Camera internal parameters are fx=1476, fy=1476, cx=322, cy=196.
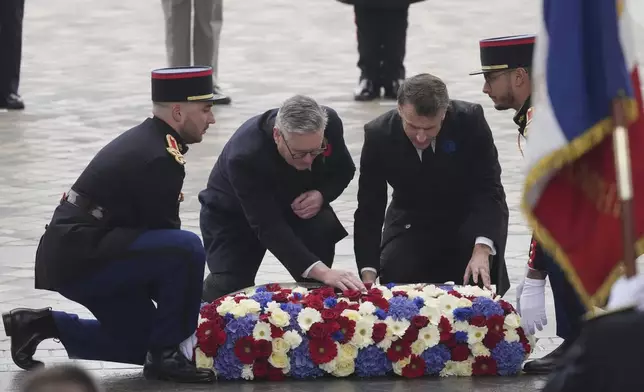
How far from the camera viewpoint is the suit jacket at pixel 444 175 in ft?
21.5

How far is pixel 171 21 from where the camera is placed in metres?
12.5

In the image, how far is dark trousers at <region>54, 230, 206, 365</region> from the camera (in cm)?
583

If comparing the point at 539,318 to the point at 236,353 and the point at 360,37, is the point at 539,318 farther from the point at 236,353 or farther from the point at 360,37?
the point at 360,37

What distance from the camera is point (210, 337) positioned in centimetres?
595

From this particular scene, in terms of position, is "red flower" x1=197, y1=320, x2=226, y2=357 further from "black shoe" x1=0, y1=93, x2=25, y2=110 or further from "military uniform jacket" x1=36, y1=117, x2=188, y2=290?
"black shoe" x1=0, y1=93, x2=25, y2=110

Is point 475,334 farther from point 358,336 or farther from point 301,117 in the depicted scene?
point 301,117

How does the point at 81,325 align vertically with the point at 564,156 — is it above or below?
below

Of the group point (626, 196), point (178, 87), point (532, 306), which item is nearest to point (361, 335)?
point (532, 306)

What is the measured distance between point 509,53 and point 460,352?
51.3 inches

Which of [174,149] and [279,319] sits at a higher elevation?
[174,149]

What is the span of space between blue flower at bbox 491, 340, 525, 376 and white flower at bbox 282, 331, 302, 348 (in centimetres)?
80

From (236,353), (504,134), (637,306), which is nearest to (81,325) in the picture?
(236,353)

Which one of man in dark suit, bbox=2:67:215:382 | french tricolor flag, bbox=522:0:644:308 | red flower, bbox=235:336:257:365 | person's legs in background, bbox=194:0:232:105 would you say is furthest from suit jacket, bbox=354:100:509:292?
person's legs in background, bbox=194:0:232:105

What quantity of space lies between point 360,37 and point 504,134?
1894mm
